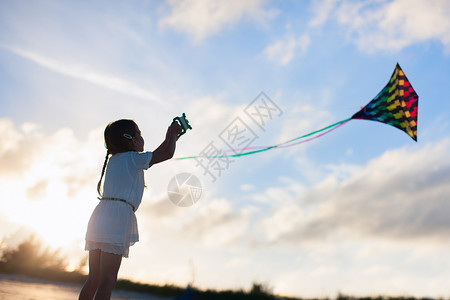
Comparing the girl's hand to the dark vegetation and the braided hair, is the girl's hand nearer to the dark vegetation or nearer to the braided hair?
the braided hair

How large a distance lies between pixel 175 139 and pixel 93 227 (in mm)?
848

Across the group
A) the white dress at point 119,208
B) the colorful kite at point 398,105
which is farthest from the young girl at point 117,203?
the colorful kite at point 398,105

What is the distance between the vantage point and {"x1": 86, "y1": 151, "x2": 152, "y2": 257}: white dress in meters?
2.63

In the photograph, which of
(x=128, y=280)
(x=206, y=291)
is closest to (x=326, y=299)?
(x=206, y=291)

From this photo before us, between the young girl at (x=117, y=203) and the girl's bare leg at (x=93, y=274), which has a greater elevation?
the young girl at (x=117, y=203)

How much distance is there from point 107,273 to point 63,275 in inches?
177

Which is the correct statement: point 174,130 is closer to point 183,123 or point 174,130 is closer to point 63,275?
point 183,123

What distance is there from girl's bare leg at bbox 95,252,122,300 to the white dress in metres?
0.04

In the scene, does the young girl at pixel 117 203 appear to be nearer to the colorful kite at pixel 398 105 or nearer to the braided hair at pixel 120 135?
the braided hair at pixel 120 135

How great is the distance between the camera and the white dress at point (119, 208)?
263 cm

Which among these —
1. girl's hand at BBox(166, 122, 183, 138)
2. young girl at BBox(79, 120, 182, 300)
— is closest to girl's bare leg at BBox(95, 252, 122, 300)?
young girl at BBox(79, 120, 182, 300)

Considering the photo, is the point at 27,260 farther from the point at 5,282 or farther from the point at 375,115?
the point at 375,115

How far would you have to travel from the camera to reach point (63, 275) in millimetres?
→ 6434

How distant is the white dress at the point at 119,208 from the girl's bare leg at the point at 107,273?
0.13ft
